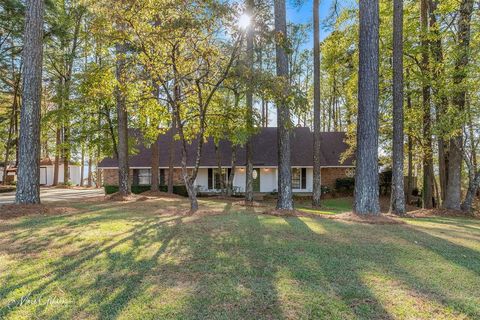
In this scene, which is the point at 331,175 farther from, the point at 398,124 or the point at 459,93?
the point at 398,124

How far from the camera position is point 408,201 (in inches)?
771

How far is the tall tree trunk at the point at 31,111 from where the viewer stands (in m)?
9.32

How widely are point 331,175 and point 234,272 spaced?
800 inches

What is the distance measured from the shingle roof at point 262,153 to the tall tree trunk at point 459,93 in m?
9.25

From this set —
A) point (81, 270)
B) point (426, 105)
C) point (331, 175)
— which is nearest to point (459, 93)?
point (426, 105)

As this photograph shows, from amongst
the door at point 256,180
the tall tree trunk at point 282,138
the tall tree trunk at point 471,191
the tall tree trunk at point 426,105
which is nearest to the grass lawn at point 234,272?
the tall tree trunk at point 282,138

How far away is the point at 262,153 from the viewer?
24.1 metres

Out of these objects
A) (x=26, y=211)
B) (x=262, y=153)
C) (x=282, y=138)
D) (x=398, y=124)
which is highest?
(x=398, y=124)

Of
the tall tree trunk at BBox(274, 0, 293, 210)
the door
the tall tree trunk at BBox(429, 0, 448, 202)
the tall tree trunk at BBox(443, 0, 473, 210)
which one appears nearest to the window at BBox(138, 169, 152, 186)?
the door

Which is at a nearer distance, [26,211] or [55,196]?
[26,211]

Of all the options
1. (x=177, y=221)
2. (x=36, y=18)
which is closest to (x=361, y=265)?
(x=177, y=221)

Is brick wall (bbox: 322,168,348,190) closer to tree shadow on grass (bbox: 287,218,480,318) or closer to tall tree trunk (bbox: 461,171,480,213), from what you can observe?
tall tree trunk (bbox: 461,171,480,213)

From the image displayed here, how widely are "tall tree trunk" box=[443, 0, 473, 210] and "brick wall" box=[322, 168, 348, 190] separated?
9.42 m

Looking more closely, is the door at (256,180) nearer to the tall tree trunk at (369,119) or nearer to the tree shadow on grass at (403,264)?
the tall tree trunk at (369,119)
